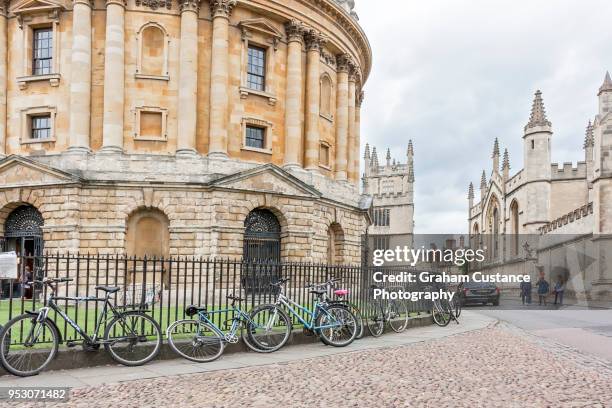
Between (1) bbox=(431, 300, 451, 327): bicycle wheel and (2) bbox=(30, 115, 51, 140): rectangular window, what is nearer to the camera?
(1) bbox=(431, 300, 451, 327): bicycle wheel

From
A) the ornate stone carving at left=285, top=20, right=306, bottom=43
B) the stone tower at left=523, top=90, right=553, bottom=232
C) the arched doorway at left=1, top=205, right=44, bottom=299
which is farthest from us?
the stone tower at left=523, top=90, right=553, bottom=232

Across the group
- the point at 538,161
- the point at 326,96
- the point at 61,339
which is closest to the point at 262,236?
the point at 326,96

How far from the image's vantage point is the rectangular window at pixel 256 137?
28031 millimetres

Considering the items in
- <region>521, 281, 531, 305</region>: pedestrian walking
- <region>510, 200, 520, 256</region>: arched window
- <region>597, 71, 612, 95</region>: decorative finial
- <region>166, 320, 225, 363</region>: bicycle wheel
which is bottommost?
<region>521, 281, 531, 305</region>: pedestrian walking

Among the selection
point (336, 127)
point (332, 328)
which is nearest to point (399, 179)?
point (336, 127)

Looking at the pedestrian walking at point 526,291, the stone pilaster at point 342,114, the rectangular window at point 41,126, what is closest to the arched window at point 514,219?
the pedestrian walking at point 526,291

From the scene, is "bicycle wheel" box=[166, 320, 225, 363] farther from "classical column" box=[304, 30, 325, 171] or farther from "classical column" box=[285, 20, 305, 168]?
"classical column" box=[304, 30, 325, 171]

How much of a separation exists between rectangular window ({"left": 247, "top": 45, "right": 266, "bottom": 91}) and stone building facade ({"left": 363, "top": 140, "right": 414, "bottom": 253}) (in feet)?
176

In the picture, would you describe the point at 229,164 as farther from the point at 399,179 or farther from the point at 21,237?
the point at 399,179

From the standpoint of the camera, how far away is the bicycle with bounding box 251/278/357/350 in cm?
1139

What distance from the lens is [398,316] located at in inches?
587

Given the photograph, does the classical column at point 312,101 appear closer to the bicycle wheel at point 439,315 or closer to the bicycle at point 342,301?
the bicycle wheel at point 439,315

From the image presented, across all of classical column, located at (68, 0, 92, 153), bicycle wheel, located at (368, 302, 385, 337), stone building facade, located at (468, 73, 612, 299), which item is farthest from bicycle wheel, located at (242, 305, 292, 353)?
stone building facade, located at (468, 73, 612, 299)

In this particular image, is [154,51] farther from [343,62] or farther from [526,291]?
[526,291]
